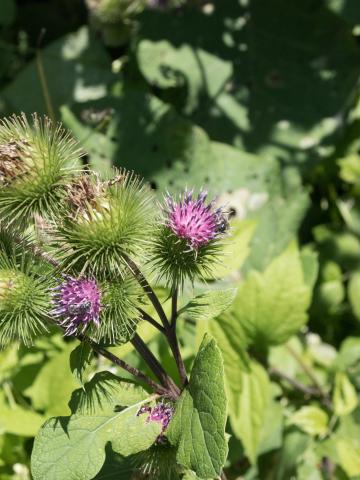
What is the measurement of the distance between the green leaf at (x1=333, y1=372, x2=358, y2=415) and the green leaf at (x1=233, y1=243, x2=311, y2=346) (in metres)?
0.30

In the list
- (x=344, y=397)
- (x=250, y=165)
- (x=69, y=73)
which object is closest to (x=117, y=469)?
(x=344, y=397)

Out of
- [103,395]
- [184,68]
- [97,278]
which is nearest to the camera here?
[97,278]

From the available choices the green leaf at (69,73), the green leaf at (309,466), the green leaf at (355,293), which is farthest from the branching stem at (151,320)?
the green leaf at (69,73)

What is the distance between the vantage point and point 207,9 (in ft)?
11.9

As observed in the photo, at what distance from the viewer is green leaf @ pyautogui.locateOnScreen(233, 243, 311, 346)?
8.34ft

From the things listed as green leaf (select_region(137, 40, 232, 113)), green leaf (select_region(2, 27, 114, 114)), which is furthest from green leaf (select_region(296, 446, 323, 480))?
green leaf (select_region(2, 27, 114, 114))

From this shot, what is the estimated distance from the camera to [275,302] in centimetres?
255

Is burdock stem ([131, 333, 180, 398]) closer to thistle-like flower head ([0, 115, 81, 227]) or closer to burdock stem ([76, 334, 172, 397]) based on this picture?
burdock stem ([76, 334, 172, 397])

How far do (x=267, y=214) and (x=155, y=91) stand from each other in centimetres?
99

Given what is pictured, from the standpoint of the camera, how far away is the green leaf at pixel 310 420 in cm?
254

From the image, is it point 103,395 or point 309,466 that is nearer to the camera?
point 103,395

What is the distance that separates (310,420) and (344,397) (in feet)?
0.55

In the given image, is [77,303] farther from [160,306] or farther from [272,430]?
[272,430]

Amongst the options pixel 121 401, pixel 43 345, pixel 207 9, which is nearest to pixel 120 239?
pixel 121 401
